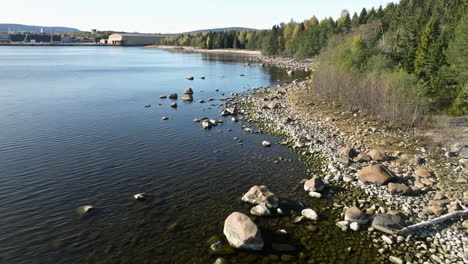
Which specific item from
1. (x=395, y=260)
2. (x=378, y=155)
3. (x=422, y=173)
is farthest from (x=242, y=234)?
(x=378, y=155)

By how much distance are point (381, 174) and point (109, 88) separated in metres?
64.0

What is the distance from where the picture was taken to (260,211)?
20.2 meters

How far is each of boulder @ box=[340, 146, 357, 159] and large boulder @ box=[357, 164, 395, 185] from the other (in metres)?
4.18

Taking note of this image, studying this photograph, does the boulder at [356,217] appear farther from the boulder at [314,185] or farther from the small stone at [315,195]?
the boulder at [314,185]

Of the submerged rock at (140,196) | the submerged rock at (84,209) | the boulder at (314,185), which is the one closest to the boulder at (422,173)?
the boulder at (314,185)

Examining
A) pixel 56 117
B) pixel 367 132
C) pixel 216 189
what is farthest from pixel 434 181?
pixel 56 117

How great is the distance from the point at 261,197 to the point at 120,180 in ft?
38.3

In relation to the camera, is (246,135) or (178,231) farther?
(246,135)

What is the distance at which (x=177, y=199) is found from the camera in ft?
72.8

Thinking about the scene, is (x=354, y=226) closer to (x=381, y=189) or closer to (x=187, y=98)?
(x=381, y=189)

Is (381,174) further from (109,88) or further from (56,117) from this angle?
(109,88)

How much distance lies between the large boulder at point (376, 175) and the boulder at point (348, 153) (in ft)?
13.7

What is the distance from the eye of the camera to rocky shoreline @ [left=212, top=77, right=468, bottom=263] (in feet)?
56.3

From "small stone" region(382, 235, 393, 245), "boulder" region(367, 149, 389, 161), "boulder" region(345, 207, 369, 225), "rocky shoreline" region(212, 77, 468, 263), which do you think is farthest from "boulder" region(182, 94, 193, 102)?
"small stone" region(382, 235, 393, 245)
